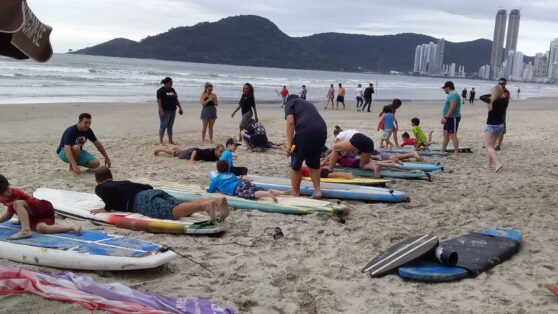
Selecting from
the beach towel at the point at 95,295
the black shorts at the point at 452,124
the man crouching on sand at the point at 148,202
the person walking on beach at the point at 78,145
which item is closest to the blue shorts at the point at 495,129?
the black shorts at the point at 452,124

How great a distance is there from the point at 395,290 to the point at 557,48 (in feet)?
631

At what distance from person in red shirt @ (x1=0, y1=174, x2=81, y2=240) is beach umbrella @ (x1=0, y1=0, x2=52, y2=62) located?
1.68 m

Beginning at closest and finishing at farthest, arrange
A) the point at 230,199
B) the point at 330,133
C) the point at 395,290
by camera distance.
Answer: the point at 395,290, the point at 230,199, the point at 330,133

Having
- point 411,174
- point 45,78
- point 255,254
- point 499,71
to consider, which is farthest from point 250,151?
point 499,71

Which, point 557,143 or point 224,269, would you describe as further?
point 557,143

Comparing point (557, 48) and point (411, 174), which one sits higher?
point (557, 48)

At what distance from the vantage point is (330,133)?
15.1 metres

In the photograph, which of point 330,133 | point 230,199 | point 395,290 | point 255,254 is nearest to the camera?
point 395,290

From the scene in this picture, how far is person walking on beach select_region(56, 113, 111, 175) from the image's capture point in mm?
8234

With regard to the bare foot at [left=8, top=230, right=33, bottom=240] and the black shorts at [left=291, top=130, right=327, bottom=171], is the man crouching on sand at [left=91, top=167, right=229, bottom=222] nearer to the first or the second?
the bare foot at [left=8, top=230, right=33, bottom=240]

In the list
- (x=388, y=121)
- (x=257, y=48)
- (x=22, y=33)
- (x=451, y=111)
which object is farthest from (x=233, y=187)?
(x=257, y=48)

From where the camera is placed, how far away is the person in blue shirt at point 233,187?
6555 millimetres

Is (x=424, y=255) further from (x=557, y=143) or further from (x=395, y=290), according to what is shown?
(x=557, y=143)

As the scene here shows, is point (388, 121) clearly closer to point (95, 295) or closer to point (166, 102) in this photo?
point (166, 102)
